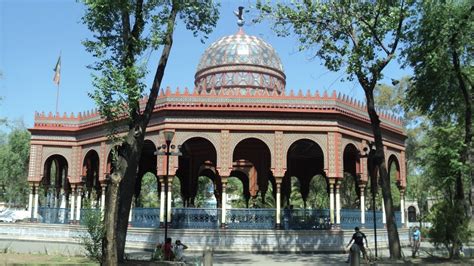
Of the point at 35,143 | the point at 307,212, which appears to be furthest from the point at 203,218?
the point at 35,143

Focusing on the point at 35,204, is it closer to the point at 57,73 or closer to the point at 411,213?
the point at 57,73

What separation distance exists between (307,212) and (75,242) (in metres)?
11.3

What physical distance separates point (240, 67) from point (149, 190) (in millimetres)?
39800

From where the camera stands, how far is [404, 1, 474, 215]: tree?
54.0 feet

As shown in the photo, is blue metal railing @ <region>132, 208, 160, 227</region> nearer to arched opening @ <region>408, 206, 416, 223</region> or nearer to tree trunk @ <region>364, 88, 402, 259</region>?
tree trunk @ <region>364, 88, 402, 259</region>

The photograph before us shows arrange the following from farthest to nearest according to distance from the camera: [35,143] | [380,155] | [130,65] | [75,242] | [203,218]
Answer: [35,143]
[75,242]
[203,218]
[380,155]
[130,65]

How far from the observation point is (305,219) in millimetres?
20938

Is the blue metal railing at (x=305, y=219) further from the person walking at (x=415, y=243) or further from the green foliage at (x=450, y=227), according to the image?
the green foliage at (x=450, y=227)

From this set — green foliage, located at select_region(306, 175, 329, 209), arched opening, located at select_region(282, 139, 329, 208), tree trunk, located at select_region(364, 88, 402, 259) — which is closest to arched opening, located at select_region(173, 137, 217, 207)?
arched opening, located at select_region(282, 139, 329, 208)

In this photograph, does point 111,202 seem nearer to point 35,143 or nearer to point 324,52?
point 324,52

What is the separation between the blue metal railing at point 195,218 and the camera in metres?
20.4

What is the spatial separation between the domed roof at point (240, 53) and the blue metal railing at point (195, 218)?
9753 millimetres

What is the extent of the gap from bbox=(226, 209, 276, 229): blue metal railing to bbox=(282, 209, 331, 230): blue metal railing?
0.67m

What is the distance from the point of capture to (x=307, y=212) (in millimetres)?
20922
